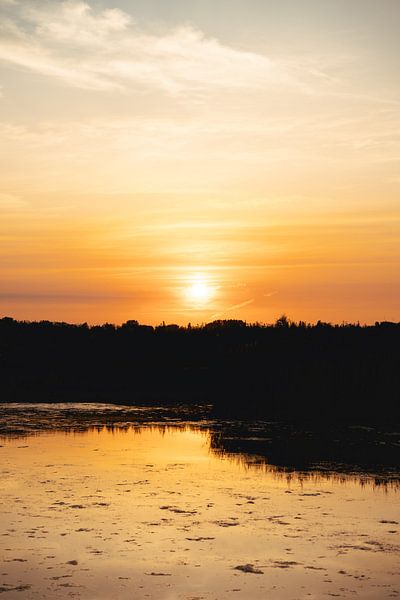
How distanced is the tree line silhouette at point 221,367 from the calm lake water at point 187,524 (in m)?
6.45

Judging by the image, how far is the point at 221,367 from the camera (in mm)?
27547

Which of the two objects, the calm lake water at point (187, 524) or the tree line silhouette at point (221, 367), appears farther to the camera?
the tree line silhouette at point (221, 367)

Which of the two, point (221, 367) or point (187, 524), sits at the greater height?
point (221, 367)

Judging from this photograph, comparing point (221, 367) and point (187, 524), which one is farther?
point (221, 367)

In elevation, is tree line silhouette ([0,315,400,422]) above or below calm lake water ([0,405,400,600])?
above

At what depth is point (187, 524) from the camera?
854 centimetres

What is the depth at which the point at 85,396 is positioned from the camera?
22172 millimetres

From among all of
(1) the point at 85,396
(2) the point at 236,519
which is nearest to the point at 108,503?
(2) the point at 236,519

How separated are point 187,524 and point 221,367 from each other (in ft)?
62.4

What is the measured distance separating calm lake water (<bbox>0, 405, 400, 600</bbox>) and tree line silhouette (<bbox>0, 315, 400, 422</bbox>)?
645 cm

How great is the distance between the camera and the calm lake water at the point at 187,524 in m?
Result: 6.68

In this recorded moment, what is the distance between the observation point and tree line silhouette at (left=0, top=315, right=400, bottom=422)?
68.4 feet

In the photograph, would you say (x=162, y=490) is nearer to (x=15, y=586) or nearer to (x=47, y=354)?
(x=15, y=586)

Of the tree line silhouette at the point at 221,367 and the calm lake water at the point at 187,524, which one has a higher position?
the tree line silhouette at the point at 221,367
